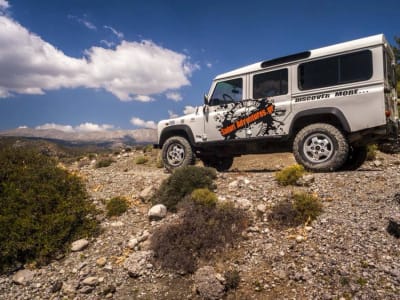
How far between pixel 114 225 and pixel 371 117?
600 centimetres

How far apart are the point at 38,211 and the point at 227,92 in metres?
5.54

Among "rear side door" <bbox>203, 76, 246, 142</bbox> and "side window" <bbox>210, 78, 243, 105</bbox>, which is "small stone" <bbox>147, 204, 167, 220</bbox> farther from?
"side window" <bbox>210, 78, 243, 105</bbox>

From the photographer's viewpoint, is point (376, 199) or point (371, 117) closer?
point (376, 199)

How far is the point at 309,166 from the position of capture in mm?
6730

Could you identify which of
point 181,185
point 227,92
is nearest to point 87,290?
point 181,185

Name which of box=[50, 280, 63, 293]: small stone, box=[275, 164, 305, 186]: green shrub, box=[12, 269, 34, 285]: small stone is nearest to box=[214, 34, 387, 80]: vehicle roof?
box=[275, 164, 305, 186]: green shrub

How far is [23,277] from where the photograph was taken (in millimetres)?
5418

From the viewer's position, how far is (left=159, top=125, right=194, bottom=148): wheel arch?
28.8ft

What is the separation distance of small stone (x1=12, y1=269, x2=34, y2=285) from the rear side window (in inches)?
272

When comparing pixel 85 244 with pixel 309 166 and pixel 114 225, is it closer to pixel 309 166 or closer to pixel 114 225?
pixel 114 225

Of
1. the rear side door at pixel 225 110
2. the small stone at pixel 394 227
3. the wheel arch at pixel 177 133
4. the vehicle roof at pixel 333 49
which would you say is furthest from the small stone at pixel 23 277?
the vehicle roof at pixel 333 49

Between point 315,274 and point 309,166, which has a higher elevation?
point 309,166

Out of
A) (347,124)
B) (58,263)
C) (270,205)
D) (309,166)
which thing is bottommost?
(58,263)

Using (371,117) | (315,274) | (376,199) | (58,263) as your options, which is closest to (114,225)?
(58,263)
